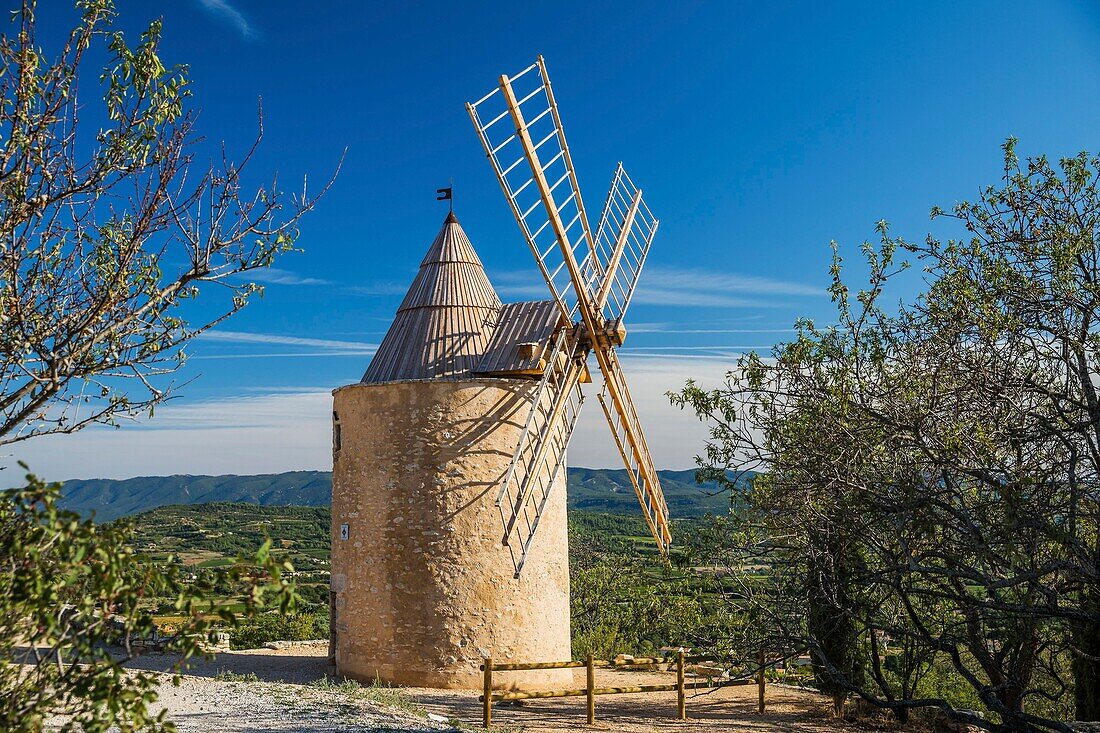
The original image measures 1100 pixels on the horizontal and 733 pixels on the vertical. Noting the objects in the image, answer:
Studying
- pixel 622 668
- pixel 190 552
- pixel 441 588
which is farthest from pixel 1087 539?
pixel 190 552

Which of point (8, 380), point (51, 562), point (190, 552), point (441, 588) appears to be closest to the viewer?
point (51, 562)

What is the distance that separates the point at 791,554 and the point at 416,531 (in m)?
5.43

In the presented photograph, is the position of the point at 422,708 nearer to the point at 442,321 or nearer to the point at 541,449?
the point at 541,449

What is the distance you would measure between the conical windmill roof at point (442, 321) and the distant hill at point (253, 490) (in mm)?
81181

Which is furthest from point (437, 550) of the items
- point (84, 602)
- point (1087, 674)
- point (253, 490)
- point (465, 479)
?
point (253, 490)

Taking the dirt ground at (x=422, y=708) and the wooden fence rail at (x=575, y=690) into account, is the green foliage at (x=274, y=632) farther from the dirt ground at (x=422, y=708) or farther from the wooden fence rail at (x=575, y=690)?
the wooden fence rail at (x=575, y=690)

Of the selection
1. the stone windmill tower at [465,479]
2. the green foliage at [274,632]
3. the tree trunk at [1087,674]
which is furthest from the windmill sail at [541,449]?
the green foliage at [274,632]

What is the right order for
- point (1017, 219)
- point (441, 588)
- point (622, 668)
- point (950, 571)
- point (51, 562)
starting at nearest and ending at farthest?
point (51, 562)
point (950, 571)
point (1017, 219)
point (441, 588)
point (622, 668)

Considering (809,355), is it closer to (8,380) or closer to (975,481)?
(975,481)

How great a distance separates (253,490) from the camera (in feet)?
400

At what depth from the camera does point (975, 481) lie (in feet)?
24.3

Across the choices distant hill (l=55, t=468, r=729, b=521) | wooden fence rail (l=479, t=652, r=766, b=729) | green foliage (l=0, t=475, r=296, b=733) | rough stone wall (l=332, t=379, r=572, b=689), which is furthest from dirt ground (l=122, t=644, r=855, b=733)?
distant hill (l=55, t=468, r=729, b=521)

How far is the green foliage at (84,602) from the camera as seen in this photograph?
3.59 metres

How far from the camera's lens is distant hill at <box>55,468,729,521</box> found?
344 feet
